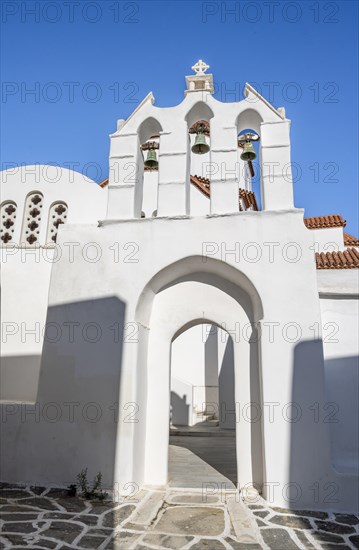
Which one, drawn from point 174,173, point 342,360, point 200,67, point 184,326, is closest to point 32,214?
point 174,173

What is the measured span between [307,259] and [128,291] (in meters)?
2.57

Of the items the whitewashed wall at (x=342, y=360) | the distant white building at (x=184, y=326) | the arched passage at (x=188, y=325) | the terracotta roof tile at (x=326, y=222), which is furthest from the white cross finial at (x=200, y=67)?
the terracotta roof tile at (x=326, y=222)

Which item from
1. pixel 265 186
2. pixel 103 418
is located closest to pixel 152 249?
pixel 265 186

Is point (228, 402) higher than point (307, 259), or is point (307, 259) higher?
point (307, 259)

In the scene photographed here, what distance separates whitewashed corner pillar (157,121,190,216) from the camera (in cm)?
606

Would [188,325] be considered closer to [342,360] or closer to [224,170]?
[342,360]

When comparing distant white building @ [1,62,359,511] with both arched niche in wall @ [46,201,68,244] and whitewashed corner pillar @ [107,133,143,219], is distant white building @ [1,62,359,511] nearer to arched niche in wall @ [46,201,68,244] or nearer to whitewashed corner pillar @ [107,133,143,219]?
whitewashed corner pillar @ [107,133,143,219]

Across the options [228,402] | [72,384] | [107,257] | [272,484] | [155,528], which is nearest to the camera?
[155,528]

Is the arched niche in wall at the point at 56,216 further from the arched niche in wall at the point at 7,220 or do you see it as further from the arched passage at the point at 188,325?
the arched passage at the point at 188,325

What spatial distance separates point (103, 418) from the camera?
5.19m

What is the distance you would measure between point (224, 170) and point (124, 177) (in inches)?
64.2

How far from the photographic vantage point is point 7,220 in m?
9.03

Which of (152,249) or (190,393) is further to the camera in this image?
(190,393)

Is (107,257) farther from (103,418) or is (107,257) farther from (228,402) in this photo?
(228,402)
